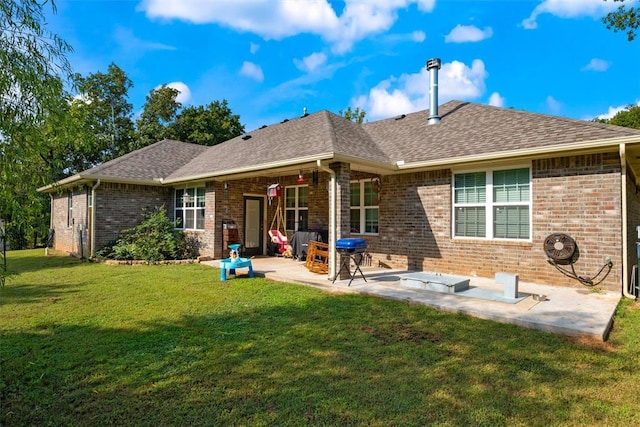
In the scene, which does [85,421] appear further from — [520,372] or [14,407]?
[520,372]

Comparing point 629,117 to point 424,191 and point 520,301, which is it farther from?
point 520,301

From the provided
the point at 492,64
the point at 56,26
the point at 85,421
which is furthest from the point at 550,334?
the point at 492,64

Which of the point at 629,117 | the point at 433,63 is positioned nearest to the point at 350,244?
the point at 433,63

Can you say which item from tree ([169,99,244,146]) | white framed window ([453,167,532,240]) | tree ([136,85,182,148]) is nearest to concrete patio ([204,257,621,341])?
white framed window ([453,167,532,240])

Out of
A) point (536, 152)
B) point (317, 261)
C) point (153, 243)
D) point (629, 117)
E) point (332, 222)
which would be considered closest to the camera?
point (536, 152)

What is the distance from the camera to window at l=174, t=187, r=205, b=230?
40.3 feet

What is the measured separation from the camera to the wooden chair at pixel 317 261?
8.38 meters

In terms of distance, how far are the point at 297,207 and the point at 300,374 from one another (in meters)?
8.88

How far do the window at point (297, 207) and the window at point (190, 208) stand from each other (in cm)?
294

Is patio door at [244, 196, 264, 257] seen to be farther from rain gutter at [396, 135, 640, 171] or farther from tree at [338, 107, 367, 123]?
tree at [338, 107, 367, 123]

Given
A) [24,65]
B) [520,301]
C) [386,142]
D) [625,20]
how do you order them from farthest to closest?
[625,20], [386,142], [520,301], [24,65]

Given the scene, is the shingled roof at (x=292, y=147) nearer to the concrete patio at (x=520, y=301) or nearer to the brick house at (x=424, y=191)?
the brick house at (x=424, y=191)

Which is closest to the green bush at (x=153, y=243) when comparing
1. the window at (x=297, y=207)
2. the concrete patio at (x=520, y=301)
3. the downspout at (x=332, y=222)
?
the window at (x=297, y=207)

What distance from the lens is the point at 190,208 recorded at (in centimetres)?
1272
